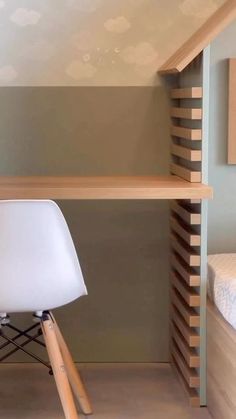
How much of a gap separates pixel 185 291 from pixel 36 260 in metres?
0.64

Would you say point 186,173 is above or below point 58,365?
above

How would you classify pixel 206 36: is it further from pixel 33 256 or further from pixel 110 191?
pixel 33 256

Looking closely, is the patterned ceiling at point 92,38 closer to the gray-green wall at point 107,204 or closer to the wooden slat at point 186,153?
the gray-green wall at point 107,204

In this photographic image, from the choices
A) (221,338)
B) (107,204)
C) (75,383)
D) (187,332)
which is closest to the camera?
(221,338)

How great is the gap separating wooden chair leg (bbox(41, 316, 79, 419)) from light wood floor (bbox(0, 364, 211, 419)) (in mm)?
239

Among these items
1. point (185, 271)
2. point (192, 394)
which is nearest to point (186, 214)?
point (185, 271)

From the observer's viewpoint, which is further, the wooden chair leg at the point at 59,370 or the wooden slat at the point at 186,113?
the wooden slat at the point at 186,113

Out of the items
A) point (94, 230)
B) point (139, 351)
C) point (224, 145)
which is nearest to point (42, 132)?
point (94, 230)

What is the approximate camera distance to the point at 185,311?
2484 mm

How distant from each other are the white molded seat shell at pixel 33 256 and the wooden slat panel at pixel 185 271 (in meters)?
0.45

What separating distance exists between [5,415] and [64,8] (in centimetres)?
141

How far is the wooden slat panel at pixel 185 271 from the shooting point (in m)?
2.37

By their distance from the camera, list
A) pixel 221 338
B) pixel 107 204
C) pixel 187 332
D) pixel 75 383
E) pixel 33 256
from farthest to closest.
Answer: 1. pixel 107 204
2. pixel 187 332
3. pixel 75 383
4. pixel 221 338
5. pixel 33 256

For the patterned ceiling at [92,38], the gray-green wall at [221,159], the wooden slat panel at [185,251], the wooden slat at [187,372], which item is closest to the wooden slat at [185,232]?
the wooden slat panel at [185,251]
